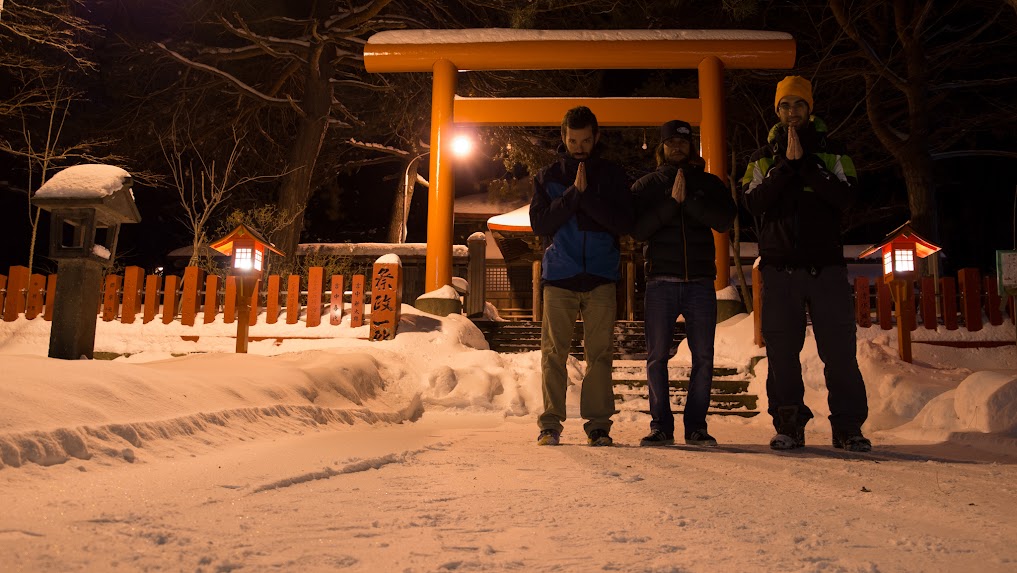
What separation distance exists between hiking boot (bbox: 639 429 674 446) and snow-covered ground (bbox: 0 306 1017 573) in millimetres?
244

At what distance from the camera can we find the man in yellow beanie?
399 cm

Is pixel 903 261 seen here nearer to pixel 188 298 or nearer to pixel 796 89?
pixel 796 89

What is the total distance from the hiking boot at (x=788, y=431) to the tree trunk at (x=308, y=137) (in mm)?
11554

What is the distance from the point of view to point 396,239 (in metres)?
22.1

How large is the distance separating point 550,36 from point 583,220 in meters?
7.71

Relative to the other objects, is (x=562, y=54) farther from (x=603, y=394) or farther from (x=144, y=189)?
(x=144, y=189)

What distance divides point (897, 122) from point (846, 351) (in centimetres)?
1606

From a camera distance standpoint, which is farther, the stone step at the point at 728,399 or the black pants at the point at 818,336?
the stone step at the point at 728,399

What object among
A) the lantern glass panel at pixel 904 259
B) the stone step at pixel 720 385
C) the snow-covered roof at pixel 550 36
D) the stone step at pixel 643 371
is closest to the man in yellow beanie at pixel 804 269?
the stone step at pixel 720 385

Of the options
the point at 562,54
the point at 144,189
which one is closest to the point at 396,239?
the point at 144,189

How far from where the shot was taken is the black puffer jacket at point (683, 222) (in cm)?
418

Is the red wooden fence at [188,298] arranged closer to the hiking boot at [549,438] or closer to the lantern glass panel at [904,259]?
Result: the hiking boot at [549,438]

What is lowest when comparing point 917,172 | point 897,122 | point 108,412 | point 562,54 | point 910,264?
point 108,412

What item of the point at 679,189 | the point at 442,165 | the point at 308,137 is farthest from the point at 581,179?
the point at 308,137
